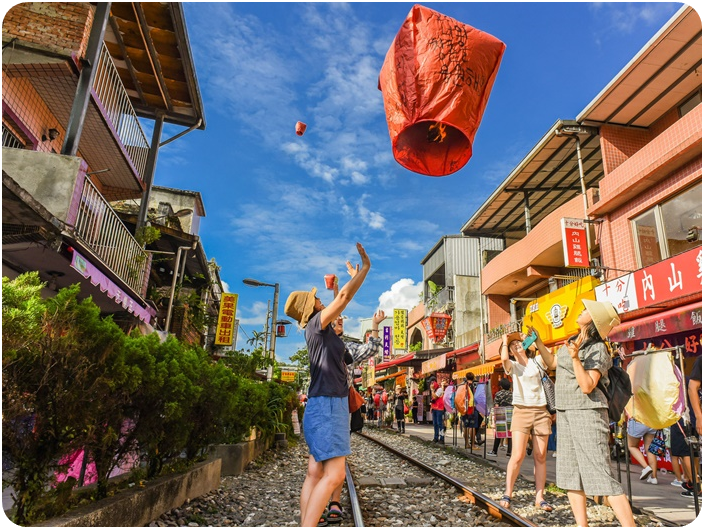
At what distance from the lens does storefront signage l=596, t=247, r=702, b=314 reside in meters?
8.99

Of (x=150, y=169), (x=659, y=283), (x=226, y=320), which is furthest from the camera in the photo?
(x=226, y=320)

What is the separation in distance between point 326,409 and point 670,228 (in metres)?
11.3

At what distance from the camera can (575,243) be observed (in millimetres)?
13203

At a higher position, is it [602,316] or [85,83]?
[85,83]

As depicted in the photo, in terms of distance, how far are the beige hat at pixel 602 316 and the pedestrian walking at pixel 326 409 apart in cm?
189

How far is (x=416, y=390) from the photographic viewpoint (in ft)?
102

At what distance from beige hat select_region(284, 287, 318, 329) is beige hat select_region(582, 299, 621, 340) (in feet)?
7.35

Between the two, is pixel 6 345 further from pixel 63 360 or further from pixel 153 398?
pixel 153 398

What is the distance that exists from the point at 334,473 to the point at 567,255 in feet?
39.9

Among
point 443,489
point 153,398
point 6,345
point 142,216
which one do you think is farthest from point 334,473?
point 142,216

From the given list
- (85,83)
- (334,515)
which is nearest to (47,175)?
(85,83)

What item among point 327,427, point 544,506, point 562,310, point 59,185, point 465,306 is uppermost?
point 465,306

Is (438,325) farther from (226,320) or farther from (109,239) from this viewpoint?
(109,239)

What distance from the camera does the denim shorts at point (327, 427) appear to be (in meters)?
3.09
